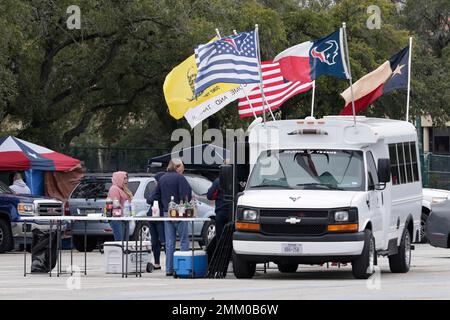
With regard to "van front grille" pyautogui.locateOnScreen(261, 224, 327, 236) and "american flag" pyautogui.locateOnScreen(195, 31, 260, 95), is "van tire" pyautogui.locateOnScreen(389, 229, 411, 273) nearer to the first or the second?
"van front grille" pyautogui.locateOnScreen(261, 224, 327, 236)

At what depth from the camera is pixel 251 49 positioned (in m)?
21.9

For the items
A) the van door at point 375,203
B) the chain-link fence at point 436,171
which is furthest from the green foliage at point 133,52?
the van door at point 375,203

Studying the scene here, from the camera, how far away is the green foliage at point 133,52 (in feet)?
110

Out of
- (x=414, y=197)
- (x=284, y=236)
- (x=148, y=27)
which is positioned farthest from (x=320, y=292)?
(x=148, y=27)

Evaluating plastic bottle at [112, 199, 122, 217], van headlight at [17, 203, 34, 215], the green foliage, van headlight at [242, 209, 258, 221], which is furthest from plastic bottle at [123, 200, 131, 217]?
the green foliage

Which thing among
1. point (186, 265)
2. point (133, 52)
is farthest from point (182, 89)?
point (133, 52)

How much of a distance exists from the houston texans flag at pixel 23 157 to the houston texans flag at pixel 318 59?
11.6m

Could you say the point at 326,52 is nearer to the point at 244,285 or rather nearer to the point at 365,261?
the point at 365,261

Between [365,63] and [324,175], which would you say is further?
[365,63]

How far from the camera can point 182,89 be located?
78.1ft
